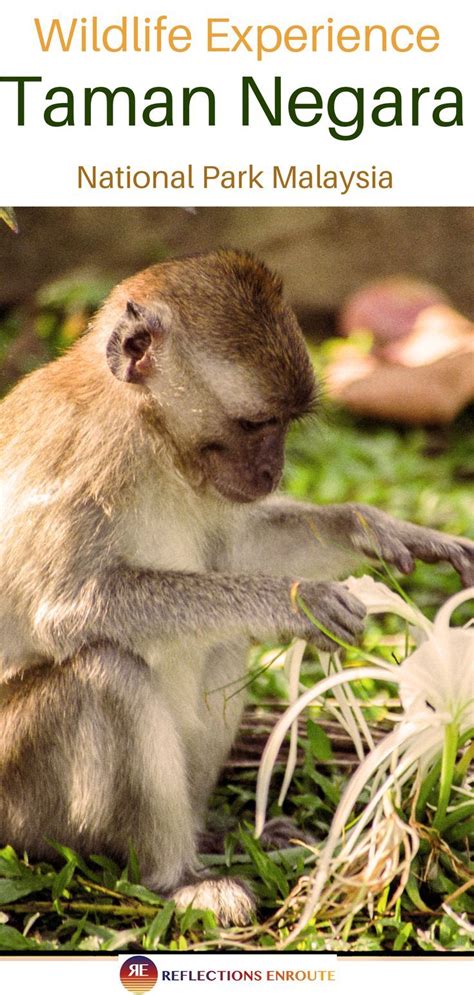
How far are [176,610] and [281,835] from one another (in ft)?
4.25

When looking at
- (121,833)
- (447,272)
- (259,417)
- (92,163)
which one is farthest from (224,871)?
(447,272)

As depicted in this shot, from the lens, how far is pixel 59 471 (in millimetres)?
5277

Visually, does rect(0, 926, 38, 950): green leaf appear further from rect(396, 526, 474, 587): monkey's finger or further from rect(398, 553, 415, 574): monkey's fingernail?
rect(396, 526, 474, 587): monkey's finger

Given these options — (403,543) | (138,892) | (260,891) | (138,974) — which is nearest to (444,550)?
(403,543)

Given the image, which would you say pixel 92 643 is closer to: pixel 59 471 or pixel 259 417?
pixel 59 471

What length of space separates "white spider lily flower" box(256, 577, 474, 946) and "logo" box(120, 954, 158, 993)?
1.74ft

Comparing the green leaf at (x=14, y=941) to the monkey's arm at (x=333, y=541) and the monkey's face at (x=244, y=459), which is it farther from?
the monkey's arm at (x=333, y=541)

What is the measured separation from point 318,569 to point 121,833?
1.69 metres

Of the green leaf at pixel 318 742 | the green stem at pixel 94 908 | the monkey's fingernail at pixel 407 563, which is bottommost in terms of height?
the green stem at pixel 94 908

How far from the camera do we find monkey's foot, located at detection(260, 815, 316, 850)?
18.5ft

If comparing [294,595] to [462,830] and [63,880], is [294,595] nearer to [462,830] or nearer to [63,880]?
[462,830]

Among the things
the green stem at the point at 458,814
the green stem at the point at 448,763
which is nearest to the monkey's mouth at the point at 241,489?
the green stem at the point at 448,763

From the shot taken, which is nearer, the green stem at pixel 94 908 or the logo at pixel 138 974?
the logo at pixel 138 974

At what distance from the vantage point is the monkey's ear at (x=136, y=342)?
17.2ft
